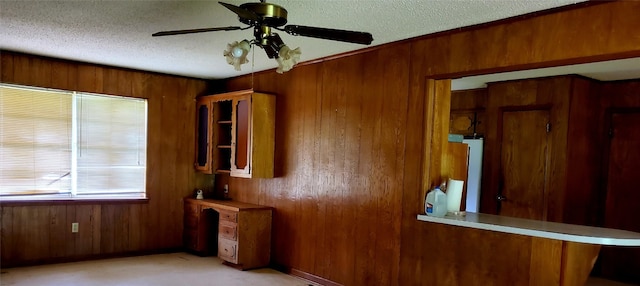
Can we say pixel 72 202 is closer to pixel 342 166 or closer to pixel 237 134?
pixel 237 134

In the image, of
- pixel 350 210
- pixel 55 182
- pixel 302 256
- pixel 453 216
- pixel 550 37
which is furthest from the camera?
pixel 55 182

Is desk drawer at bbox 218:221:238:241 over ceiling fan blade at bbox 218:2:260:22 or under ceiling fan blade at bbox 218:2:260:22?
under

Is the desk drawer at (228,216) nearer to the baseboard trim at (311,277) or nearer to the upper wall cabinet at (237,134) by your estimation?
the upper wall cabinet at (237,134)

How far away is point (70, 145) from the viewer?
4.78 metres

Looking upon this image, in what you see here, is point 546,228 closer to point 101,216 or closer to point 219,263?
point 219,263

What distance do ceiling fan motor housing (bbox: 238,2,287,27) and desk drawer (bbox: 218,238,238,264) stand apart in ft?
9.68

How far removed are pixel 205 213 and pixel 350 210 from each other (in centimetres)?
223

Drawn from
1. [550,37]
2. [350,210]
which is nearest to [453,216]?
[350,210]

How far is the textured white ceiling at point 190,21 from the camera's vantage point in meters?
2.62

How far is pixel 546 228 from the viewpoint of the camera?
2.67 metres

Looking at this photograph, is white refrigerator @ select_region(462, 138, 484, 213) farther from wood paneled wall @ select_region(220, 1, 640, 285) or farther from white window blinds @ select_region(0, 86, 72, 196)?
white window blinds @ select_region(0, 86, 72, 196)

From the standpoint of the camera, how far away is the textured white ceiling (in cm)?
262

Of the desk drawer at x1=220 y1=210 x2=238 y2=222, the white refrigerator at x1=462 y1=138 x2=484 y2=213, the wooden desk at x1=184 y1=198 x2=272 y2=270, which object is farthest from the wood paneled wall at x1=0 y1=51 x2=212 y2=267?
the white refrigerator at x1=462 y1=138 x2=484 y2=213

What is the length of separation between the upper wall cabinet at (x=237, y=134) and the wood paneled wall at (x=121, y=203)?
0.26 meters
